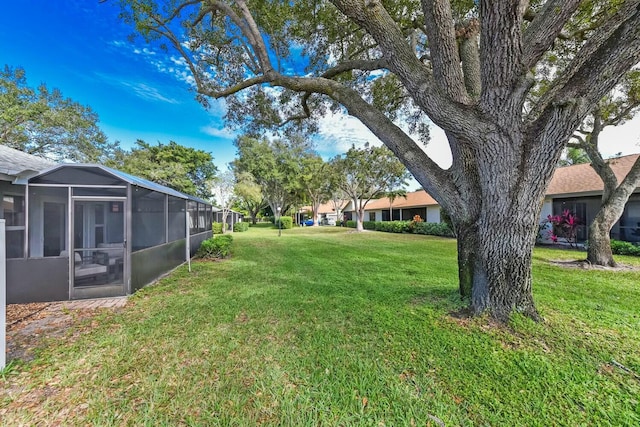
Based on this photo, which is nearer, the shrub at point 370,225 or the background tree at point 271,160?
the shrub at point 370,225

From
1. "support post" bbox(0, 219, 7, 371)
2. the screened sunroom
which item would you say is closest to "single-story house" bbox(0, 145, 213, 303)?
the screened sunroom

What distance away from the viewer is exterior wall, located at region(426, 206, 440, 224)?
65.8ft

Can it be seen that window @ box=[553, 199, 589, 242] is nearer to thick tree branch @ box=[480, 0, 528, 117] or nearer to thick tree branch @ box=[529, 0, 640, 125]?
thick tree branch @ box=[529, 0, 640, 125]

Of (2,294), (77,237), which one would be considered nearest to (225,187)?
(77,237)

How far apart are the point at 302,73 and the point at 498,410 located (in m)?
8.49

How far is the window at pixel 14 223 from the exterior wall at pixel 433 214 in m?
21.4

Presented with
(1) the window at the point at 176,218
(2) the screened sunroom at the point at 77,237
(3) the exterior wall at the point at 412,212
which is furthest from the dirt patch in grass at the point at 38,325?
(3) the exterior wall at the point at 412,212

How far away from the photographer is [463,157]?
3.52 metres

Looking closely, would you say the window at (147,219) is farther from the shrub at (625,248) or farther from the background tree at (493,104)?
the shrub at (625,248)

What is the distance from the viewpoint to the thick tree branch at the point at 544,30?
283cm

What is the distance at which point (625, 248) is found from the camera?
9.00 meters

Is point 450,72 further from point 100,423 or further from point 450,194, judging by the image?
point 100,423

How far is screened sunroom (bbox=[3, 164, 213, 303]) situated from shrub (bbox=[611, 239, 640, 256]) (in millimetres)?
15666

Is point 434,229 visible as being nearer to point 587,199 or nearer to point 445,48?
point 587,199
